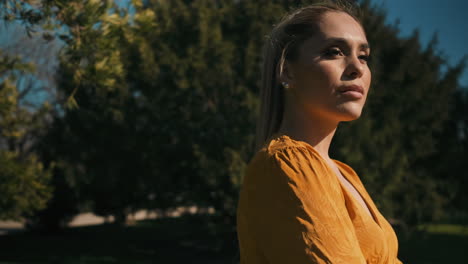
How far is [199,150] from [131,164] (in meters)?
3.73

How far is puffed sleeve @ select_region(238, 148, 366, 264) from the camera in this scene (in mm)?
1201

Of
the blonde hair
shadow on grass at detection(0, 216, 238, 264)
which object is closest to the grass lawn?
shadow on grass at detection(0, 216, 238, 264)

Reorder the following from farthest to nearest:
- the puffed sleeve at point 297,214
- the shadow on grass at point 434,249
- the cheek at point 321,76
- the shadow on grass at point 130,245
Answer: the shadow on grass at point 434,249 → the shadow on grass at point 130,245 → the cheek at point 321,76 → the puffed sleeve at point 297,214

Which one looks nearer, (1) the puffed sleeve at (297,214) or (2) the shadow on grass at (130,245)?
(1) the puffed sleeve at (297,214)

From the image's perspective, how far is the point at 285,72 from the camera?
159 cm

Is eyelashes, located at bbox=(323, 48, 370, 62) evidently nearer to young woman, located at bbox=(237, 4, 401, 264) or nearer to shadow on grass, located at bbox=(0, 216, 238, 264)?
young woman, located at bbox=(237, 4, 401, 264)

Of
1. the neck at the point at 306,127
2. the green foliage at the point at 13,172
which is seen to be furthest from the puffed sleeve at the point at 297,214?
the green foliage at the point at 13,172

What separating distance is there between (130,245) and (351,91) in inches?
726

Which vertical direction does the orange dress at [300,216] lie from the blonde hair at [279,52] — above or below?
below

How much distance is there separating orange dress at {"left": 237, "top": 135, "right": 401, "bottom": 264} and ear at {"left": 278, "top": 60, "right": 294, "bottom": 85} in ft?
→ 0.82

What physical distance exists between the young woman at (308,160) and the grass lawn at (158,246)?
34.9 ft

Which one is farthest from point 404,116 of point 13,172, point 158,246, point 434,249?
point 158,246

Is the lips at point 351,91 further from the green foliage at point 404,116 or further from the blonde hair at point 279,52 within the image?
the green foliage at point 404,116

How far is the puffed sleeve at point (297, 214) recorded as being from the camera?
120 cm
